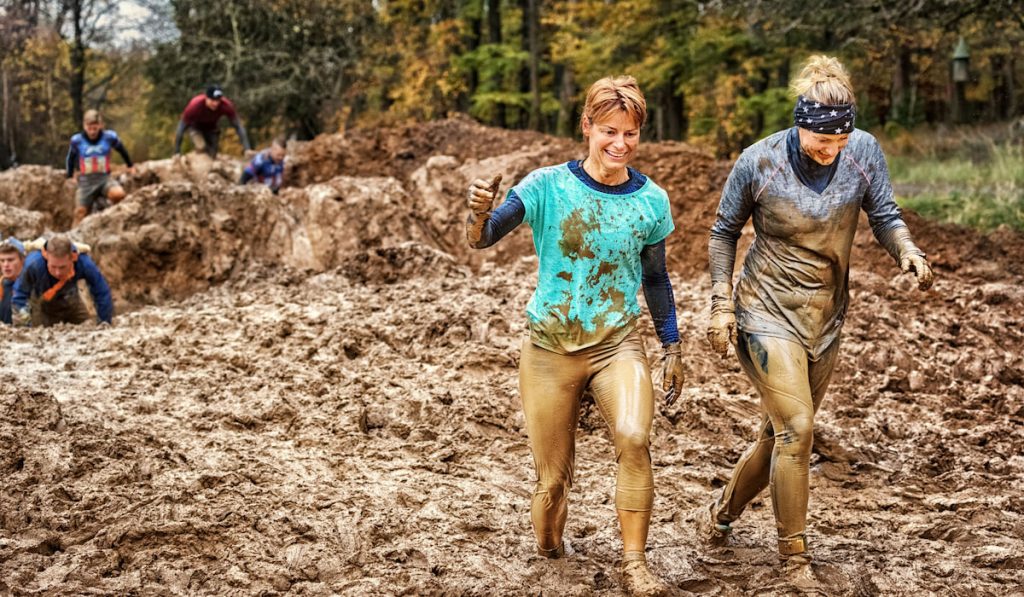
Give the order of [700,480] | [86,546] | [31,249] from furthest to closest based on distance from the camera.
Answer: [31,249]
[700,480]
[86,546]

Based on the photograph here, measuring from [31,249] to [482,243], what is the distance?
7628 millimetres

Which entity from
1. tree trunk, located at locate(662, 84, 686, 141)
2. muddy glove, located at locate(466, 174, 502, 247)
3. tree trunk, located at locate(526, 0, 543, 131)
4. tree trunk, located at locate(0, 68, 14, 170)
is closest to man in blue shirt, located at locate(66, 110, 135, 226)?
tree trunk, located at locate(526, 0, 543, 131)

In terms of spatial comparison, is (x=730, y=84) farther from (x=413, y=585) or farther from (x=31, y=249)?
(x=413, y=585)

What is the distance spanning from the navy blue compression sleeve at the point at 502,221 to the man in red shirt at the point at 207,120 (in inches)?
472

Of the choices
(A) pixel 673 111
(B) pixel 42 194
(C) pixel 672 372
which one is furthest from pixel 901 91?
(C) pixel 672 372

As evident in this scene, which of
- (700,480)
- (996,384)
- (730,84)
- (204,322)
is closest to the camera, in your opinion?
(700,480)

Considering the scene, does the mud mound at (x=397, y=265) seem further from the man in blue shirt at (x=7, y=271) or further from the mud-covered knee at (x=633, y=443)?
the mud-covered knee at (x=633, y=443)

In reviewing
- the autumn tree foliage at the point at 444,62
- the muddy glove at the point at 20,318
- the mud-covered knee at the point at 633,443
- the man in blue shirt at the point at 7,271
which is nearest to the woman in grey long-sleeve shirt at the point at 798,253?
the mud-covered knee at the point at 633,443

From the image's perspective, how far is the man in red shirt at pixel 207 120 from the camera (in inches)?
595

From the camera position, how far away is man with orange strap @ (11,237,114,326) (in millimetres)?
9531

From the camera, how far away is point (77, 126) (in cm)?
2948

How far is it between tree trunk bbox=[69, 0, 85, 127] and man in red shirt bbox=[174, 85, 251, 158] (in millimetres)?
15252

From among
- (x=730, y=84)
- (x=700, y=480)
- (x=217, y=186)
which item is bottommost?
(x=700, y=480)

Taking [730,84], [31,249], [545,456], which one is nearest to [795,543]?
[545,456]
